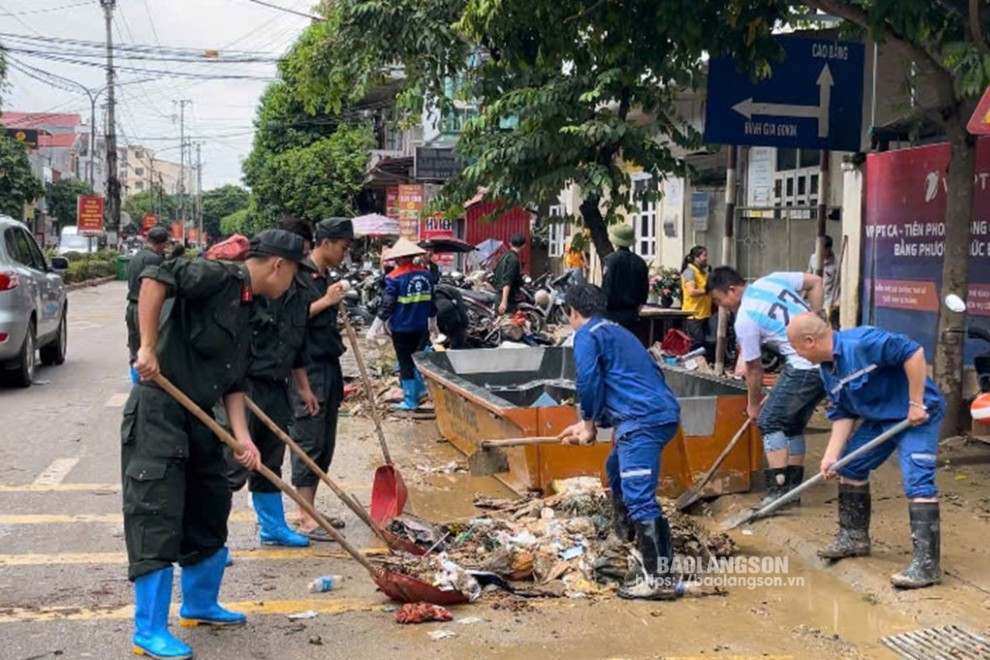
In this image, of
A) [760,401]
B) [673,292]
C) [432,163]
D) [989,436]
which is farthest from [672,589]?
[432,163]

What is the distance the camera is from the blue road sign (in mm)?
8141

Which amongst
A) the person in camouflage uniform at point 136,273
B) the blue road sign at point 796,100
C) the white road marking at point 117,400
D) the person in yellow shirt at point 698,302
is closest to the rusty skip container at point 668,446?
the blue road sign at point 796,100

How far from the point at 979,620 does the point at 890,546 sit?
107 centimetres

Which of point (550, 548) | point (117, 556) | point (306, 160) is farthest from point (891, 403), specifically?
point (306, 160)

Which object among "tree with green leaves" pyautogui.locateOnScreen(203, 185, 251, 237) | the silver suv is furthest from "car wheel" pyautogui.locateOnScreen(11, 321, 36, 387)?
"tree with green leaves" pyautogui.locateOnScreen(203, 185, 251, 237)

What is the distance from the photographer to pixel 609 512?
243 inches

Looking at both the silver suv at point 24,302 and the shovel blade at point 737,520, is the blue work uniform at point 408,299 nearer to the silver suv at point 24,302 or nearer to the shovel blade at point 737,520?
the silver suv at point 24,302

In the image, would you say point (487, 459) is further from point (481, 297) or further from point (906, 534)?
point (481, 297)

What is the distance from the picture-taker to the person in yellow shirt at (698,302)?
1289 centimetres

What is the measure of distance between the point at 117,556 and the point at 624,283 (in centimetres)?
510

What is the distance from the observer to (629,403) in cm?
530

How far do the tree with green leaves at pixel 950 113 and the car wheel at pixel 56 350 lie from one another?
1020cm

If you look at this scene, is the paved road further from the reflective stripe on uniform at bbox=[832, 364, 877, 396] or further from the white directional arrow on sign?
the white directional arrow on sign

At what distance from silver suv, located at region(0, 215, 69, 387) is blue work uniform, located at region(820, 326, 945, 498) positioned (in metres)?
8.84
